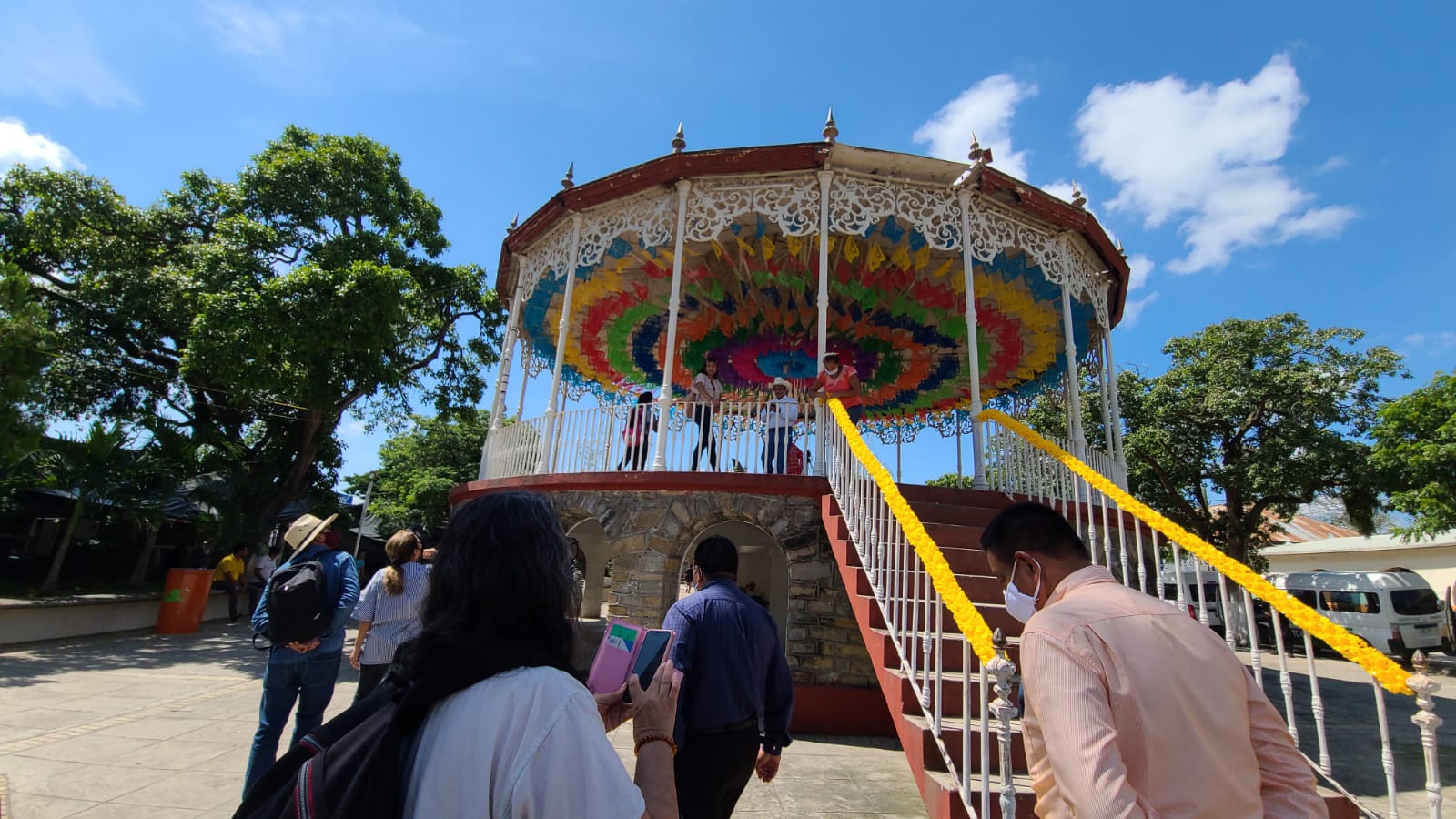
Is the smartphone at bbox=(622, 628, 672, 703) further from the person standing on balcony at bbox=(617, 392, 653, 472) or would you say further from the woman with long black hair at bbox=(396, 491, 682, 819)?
the person standing on balcony at bbox=(617, 392, 653, 472)

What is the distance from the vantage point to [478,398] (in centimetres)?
1630

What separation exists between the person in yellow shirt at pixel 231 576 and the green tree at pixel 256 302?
1.43 feet

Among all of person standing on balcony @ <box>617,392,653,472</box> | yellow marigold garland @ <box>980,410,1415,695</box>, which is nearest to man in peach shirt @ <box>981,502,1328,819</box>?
yellow marigold garland @ <box>980,410,1415,695</box>

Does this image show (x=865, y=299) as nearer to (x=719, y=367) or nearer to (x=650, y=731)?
(x=719, y=367)

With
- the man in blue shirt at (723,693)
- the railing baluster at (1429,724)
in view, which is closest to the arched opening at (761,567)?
the man in blue shirt at (723,693)

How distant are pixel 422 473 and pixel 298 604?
1018 inches

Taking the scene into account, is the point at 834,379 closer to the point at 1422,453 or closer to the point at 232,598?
the point at 232,598

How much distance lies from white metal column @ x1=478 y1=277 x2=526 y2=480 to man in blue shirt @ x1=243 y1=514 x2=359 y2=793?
5113 mm

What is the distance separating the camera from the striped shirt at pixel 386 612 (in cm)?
436

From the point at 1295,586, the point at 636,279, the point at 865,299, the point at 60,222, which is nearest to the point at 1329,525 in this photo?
the point at 1295,586

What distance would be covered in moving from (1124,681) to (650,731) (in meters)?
1.13

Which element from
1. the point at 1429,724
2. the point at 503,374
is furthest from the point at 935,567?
the point at 503,374

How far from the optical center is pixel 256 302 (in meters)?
10.7

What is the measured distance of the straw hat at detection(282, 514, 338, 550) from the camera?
3969 millimetres
